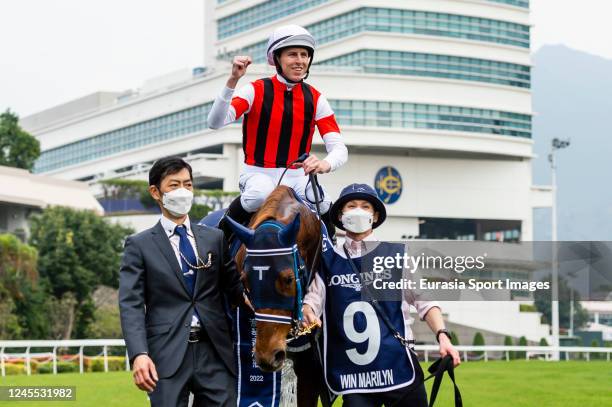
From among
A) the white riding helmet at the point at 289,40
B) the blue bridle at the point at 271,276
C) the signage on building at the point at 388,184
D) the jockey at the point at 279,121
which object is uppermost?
the signage on building at the point at 388,184

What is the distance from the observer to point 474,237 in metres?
84.1

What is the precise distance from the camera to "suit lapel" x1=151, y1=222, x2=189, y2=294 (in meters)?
6.35

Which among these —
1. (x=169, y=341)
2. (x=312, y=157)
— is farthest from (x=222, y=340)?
(x=312, y=157)

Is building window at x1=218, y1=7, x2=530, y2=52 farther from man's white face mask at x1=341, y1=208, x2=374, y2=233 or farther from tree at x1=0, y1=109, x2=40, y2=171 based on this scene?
man's white face mask at x1=341, y1=208, x2=374, y2=233

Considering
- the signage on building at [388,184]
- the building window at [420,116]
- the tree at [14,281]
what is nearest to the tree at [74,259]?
the tree at [14,281]

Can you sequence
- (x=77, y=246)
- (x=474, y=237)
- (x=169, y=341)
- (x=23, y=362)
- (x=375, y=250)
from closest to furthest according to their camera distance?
(x=169, y=341)
(x=375, y=250)
(x=23, y=362)
(x=77, y=246)
(x=474, y=237)

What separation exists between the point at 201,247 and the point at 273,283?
493 millimetres

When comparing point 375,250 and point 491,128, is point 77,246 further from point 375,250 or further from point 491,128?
point 375,250

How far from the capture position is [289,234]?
6.55 m

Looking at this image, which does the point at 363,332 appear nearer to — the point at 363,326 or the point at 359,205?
the point at 363,326

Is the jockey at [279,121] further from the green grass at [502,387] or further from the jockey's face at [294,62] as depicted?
the green grass at [502,387]

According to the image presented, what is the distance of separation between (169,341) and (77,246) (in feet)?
145

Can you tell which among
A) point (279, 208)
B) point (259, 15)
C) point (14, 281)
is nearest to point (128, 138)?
point (259, 15)

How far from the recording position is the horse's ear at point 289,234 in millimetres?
6535
